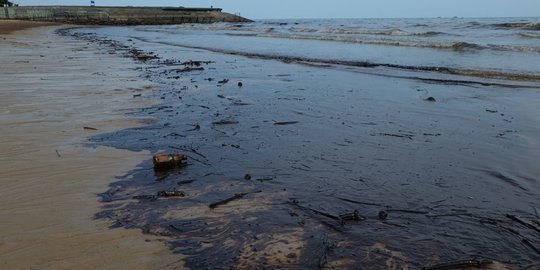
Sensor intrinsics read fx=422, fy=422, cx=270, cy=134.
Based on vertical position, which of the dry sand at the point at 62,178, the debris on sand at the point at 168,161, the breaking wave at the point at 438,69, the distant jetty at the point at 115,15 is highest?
the distant jetty at the point at 115,15

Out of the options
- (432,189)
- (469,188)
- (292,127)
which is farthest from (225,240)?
(292,127)

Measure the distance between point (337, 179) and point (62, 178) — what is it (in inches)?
104

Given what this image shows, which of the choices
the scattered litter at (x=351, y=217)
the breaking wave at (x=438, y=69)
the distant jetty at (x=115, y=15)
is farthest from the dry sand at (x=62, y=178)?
the distant jetty at (x=115, y=15)

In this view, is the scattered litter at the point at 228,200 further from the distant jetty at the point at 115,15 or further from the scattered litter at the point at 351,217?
the distant jetty at the point at 115,15

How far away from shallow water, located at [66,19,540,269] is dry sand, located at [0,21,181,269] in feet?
0.69

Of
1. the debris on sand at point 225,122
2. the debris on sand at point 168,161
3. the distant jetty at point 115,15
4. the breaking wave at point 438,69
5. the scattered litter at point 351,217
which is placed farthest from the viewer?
the distant jetty at point 115,15

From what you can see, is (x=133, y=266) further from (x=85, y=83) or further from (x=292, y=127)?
(x=85, y=83)

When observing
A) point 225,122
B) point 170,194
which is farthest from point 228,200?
point 225,122

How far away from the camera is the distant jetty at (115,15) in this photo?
71250 mm

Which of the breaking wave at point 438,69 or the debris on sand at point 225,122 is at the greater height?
the breaking wave at point 438,69

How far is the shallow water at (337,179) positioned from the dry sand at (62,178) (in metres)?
0.21

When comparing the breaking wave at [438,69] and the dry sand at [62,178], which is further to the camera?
the breaking wave at [438,69]

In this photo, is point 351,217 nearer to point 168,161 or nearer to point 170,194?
point 170,194

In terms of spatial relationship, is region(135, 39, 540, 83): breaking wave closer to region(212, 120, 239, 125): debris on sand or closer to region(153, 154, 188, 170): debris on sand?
region(212, 120, 239, 125): debris on sand
